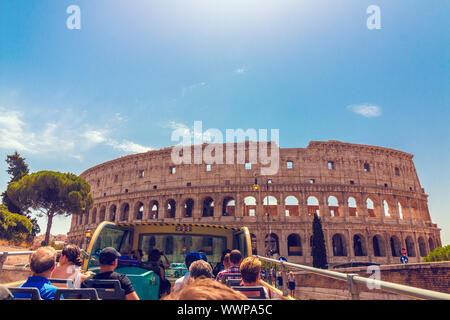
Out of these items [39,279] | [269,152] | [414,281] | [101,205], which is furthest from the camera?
[101,205]

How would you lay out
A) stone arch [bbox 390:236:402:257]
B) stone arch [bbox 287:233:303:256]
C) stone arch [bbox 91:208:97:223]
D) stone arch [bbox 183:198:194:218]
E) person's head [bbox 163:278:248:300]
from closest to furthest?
person's head [bbox 163:278:248:300] → stone arch [bbox 287:233:303:256] → stone arch [bbox 390:236:402:257] → stone arch [bbox 183:198:194:218] → stone arch [bbox 91:208:97:223]

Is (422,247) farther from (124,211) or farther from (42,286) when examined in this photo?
(42,286)

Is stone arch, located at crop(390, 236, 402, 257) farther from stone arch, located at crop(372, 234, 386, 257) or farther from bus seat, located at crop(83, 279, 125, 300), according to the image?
bus seat, located at crop(83, 279, 125, 300)

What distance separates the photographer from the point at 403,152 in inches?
1449

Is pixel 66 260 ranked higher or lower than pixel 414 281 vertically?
higher

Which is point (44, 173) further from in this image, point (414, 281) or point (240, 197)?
point (414, 281)

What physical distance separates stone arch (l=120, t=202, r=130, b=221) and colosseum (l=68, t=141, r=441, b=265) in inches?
11.3

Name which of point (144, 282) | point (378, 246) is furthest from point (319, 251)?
point (144, 282)

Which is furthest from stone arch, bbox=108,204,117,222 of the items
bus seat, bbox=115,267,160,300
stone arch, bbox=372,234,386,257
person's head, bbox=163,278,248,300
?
person's head, bbox=163,278,248,300

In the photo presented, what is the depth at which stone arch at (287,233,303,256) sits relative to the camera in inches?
1240

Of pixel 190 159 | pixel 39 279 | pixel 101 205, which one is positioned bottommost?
pixel 39 279

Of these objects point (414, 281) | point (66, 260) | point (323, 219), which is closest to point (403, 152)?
point (323, 219)

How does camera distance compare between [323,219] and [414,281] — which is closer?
[414,281]

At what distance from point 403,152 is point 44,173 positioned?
4549cm
